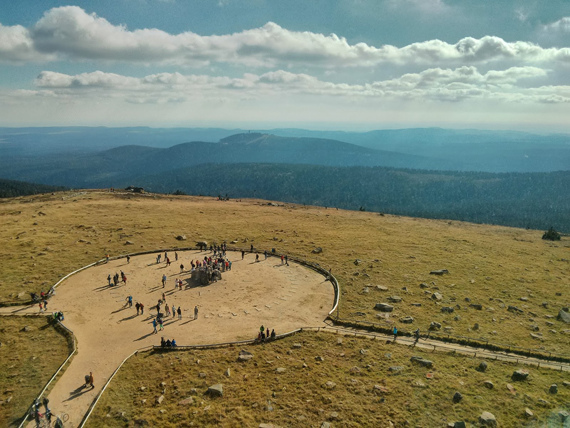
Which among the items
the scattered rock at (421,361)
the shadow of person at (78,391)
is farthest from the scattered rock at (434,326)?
the shadow of person at (78,391)

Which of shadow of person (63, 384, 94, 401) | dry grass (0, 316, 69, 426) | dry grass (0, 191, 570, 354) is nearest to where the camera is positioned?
dry grass (0, 316, 69, 426)

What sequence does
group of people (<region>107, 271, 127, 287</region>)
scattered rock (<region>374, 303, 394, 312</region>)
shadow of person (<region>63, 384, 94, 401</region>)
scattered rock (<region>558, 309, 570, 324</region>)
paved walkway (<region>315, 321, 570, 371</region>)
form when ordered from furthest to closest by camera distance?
group of people (<region>107, 271, 127, 287</region>) < scattered rock (<region>374, 303, 394, 312</region>) < scattered rock (<region>558, 309, 570, 324</region>) < paved walkway (<region>315, 321, 570, 371</region>) < shadow of person (<region>63, 384, 94, 401</region>)

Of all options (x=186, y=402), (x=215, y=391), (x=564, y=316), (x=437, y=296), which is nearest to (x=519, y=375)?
(x=437, y=296)

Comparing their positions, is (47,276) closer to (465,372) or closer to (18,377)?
(18,377)

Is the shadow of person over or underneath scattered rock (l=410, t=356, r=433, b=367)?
underneath

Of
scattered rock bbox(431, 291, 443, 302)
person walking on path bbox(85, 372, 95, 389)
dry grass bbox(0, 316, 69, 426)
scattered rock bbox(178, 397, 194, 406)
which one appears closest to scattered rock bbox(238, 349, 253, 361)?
scattered rock bbox(178, 397, 194, 406)

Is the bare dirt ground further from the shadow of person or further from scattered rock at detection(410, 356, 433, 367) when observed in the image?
scattered rock at detection(410, 356, 433, 367)

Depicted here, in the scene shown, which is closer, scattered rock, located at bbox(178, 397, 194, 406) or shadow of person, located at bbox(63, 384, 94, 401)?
scattered rock, located at bbox(178, 397, 194, 406)
